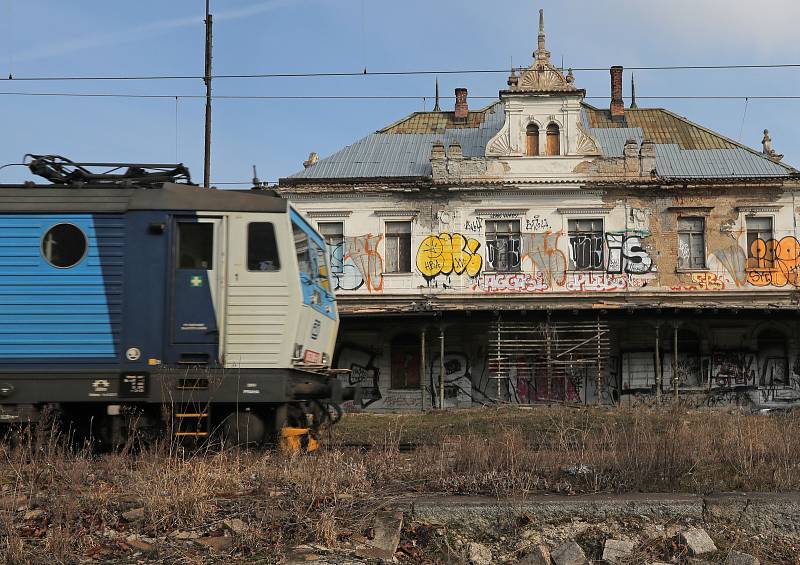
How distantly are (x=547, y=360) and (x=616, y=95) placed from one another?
11287 millimetres

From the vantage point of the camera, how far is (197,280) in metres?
10.0

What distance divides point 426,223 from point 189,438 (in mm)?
17560

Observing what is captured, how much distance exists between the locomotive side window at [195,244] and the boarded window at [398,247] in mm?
17225

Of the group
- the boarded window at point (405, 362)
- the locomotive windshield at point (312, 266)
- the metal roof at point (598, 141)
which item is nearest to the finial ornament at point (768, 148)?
the metal roof at point (598, 141)

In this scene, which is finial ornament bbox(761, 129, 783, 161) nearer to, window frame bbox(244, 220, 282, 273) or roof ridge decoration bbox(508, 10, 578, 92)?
roof ridge decoration bbox(508, 10, 578, 92)

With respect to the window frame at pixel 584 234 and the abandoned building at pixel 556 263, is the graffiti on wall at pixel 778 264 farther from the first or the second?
the window frame at pixel 584 234

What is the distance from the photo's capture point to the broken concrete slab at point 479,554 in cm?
589

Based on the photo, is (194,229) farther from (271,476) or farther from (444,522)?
(444,522)

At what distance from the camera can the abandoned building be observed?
1030 inches

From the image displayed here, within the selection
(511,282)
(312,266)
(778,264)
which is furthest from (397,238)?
(312,266)

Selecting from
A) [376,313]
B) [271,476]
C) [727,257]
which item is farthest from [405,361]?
Answer: [271,476]

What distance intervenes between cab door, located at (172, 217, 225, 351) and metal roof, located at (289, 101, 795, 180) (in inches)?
691

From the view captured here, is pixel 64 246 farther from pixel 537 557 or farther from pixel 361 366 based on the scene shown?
pixel 361 366

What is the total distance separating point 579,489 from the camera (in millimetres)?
7176
